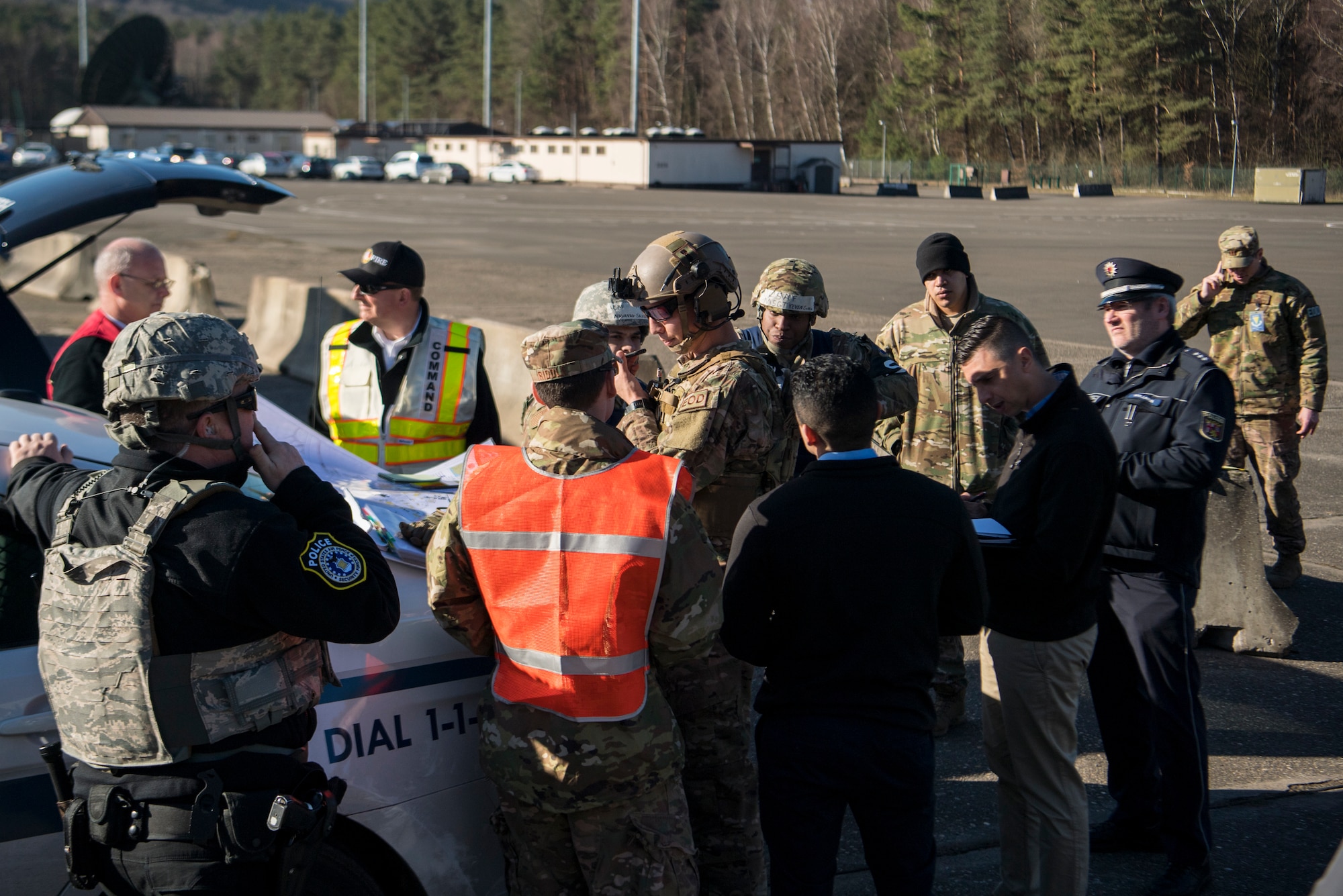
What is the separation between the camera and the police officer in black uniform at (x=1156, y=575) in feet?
11.7

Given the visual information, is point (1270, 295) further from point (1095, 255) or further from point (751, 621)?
point (1095, 255)

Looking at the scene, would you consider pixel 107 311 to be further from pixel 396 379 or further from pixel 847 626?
pixel 847 626

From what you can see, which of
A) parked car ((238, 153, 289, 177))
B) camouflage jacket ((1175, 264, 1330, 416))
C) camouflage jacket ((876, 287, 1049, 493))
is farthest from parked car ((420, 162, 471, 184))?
camouflage jacket ((876, 287, 1049, 493))

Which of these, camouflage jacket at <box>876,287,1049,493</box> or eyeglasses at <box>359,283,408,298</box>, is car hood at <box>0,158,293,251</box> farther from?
camouflage jacket at <box>876,287,1049,493</box>

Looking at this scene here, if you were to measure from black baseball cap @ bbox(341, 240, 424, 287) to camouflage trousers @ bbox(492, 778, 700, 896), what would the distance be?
255cm

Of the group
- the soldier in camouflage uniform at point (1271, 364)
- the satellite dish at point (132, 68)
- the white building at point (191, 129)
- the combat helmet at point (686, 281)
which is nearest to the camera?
the combat helmet at point (686, 281)

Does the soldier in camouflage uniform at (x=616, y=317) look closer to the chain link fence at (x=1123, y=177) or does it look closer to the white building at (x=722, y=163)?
the chain link fence at (x=1123, y=177)

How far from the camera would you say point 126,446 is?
2.33 meters

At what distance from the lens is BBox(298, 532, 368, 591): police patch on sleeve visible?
2252 millimetres

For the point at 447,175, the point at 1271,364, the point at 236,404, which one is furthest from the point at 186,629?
the point at 447,175

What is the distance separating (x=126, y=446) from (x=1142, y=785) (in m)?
3.33

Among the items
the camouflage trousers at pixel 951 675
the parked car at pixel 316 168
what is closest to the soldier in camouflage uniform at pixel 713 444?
the camouflage trousers at pixel 951 675

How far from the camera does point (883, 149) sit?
202ft

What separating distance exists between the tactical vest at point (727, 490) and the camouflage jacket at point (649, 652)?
2.59ft
